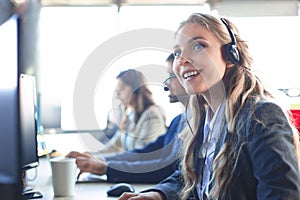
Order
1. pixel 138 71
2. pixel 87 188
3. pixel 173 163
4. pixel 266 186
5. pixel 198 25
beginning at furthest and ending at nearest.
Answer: pixel 138 71 → pixel 173 163 → pixel 87 188 → pixel 198 25 → pixel 266 186

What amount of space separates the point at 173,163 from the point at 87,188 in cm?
37

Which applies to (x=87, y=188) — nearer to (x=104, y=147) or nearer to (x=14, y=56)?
(x=104, y=147)

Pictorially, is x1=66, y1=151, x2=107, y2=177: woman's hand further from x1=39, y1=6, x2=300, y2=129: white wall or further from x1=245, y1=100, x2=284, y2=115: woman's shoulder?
x1=39, y1=6, x2=300, y2=129: white wall

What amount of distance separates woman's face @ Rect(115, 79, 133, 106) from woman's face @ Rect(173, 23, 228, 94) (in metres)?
1.18

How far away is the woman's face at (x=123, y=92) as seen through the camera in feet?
7.15

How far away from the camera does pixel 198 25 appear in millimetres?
988

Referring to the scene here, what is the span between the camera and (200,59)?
38.3 inches

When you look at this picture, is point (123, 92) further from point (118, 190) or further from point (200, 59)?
point (200, 59)

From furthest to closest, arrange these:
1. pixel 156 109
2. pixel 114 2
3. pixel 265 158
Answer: pixel 114 2 → pixel 156 109 → pixel 265 158

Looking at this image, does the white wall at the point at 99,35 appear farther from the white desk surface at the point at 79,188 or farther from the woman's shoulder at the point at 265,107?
the woman's shoulder at the point at 265,107

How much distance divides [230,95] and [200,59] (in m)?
0.13

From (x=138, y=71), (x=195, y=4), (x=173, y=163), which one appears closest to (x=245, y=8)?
(x=195, y=4)

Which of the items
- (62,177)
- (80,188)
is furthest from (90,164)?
(62,177)

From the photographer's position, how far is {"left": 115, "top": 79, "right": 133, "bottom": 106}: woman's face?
7.15 feet
